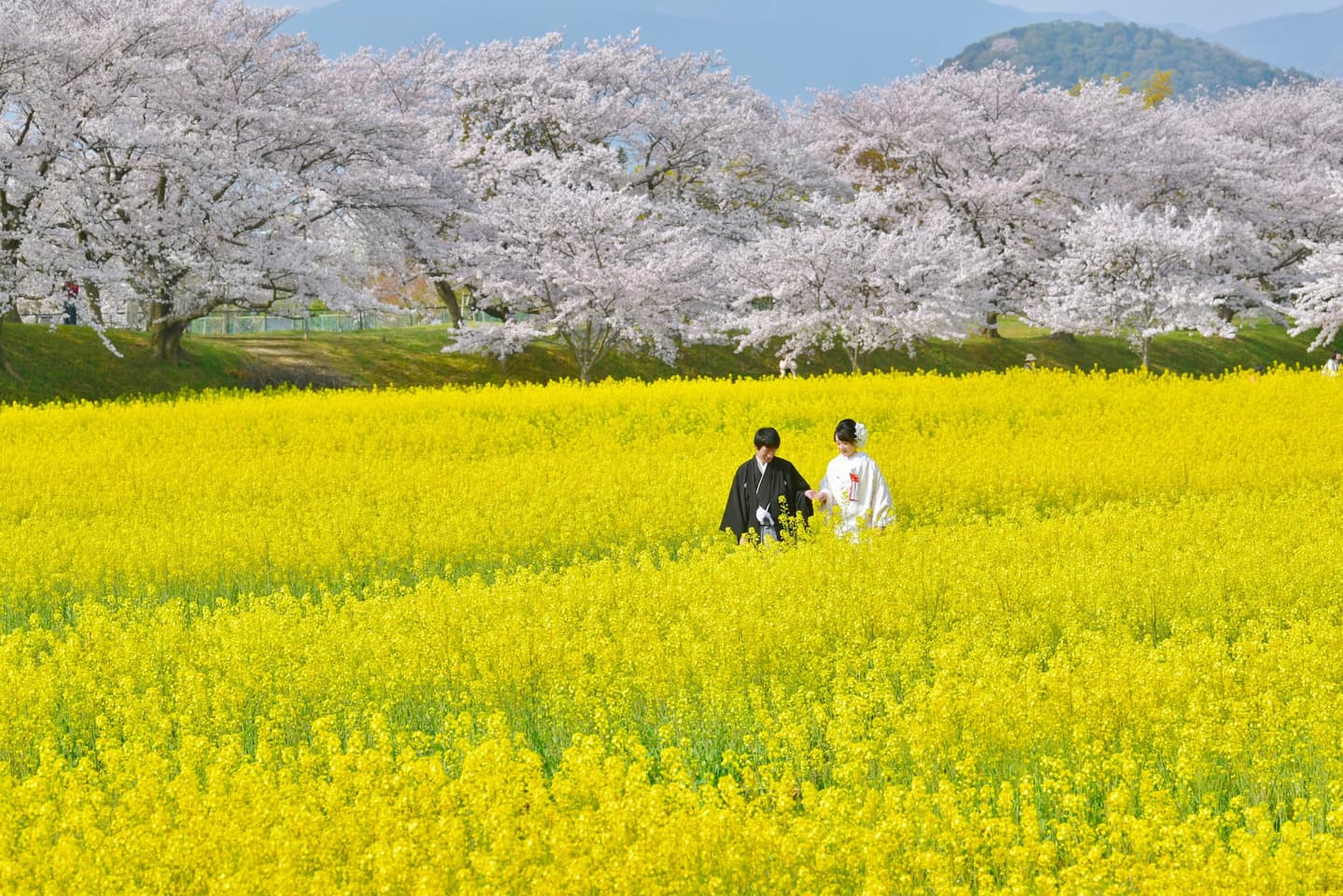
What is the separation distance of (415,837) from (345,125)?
32145 mm

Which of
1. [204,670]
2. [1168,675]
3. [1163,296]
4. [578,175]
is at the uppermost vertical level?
[578,175]

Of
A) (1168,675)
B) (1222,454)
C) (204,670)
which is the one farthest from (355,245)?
(1168,675)

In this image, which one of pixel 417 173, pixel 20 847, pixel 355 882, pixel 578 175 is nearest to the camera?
pixel 355 882

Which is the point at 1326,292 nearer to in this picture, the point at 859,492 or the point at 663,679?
the point at 859,492

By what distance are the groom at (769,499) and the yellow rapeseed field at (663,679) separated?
11.7 inches

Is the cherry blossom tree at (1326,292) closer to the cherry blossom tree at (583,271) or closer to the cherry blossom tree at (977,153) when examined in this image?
the cherry blossom tree at (977,153)

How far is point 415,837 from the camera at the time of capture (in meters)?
4.29

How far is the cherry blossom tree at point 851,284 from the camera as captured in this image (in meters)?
38.3

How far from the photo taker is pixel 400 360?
38.0m

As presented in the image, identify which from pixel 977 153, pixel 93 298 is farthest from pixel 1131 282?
pixel 93 298

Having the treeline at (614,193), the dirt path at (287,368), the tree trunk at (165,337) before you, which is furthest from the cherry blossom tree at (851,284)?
the tree trunk at (165,337)

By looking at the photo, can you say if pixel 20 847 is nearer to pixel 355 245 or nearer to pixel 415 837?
pixel 415 837

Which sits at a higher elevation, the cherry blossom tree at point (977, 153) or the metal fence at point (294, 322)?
the cherry blossom tree at point (977, 153)

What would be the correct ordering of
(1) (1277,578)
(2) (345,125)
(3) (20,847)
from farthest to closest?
(2) (345,125), (1) (1277,578), (3) (20,847)
